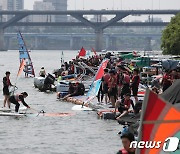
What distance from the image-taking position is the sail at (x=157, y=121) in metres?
7.98

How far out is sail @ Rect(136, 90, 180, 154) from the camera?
7977 mm

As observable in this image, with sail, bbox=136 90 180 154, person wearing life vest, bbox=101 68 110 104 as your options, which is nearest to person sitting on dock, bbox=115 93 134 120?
person wearing life vest, bbox=101 68 110 104

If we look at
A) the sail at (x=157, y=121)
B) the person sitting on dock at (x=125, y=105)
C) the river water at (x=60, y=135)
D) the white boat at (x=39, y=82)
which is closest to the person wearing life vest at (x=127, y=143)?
the sail at (x=157, y=121)

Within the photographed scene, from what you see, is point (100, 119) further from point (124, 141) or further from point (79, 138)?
point (124, 141)

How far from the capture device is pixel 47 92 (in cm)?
4238

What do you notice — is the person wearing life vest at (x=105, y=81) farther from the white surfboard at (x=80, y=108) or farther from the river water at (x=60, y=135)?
the white surfboard at (x=80, y=108)

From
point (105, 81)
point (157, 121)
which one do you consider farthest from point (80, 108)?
point (157, 121)

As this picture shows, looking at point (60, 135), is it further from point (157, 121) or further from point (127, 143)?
point (157, 121)

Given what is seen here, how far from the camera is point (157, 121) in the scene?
26.2 ft

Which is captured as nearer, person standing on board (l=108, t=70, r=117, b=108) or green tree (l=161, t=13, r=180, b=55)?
person standing on board (l=108, t=70, r=117, b=108)

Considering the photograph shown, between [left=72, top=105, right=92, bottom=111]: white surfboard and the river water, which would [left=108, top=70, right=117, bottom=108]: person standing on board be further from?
[left=72, top=105, right=92, bottom=111]: white surfboard

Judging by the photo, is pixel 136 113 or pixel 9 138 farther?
pixel 9 138

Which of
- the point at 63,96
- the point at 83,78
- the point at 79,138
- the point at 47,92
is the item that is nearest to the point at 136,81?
the point at 79,138

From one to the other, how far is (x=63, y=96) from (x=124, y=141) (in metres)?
26.6
